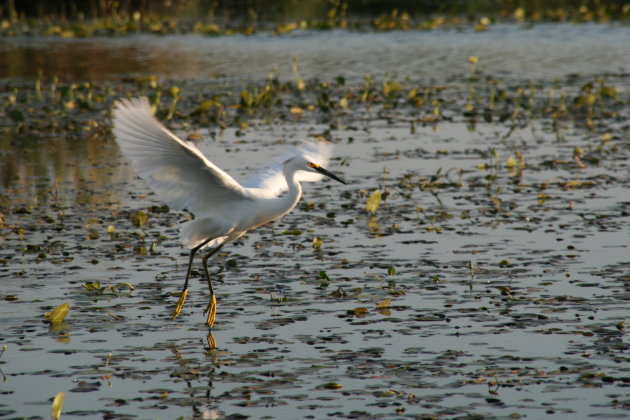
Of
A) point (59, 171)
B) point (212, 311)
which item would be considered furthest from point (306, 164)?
point (59, 171)

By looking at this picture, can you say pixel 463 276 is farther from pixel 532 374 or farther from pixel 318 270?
pixel 532 374

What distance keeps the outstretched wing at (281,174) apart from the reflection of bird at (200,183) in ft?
0.04

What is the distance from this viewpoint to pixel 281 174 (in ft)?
27.6

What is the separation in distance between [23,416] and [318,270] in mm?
3327

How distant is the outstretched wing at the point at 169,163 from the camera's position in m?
6.81

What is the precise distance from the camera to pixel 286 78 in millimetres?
20688

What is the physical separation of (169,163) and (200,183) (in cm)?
36

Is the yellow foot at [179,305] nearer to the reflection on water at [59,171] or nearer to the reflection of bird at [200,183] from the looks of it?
the reflection of bird at [200,183]

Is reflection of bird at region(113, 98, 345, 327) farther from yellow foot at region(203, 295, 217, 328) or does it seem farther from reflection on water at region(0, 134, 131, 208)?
reflection on water at region(0, 134, 131, 208)

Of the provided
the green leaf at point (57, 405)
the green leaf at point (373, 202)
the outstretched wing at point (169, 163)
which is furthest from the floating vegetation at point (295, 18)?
the green leaf at point (57, 405)

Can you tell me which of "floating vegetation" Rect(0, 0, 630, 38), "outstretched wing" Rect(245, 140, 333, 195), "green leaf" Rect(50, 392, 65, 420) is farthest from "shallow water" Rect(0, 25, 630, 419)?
"floating vegetation" Rect(0, 0, 630, 38)

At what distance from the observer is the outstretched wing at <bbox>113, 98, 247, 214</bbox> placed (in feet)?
22.4

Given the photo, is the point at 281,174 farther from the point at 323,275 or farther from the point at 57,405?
the point at 57,405

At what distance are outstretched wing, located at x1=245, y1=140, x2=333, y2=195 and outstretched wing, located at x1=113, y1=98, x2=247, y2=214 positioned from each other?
0.59 meters
